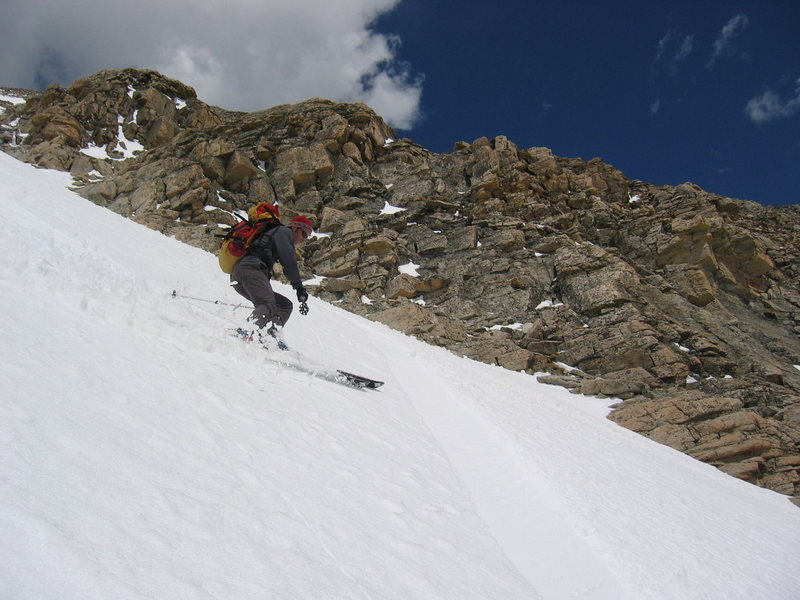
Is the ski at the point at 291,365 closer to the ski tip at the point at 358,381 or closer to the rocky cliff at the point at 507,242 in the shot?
the ski tip at the point at 358,381

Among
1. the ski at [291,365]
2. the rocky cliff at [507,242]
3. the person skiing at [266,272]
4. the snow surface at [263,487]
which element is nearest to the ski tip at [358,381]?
the ski at [291,365]

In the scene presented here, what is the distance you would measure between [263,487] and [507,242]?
131 feet

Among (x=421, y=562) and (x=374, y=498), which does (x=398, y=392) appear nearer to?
(x=374, y=498)

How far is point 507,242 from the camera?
41.1 metres

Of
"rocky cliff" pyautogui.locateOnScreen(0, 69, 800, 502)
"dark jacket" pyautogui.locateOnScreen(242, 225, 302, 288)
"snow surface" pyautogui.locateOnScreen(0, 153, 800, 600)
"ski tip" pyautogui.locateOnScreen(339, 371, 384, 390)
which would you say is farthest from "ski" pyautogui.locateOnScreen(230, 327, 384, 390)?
"rocky cliff" pyautogui.locateOnScreen(0, 69, 800, 502)

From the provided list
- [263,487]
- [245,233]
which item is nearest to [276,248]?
[245,233]

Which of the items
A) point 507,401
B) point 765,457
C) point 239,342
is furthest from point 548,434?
point 765,457

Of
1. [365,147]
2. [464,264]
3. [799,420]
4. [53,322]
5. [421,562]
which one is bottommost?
[421,562]

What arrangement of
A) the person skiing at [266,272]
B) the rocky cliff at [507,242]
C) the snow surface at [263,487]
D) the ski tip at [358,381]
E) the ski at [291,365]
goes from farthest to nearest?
the rocky cliff at [507,242], the ski tip at [358,381], the person skiing at [266,272], the ski at [291,365], the snow surface at [263,487]

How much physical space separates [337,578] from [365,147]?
2248 inches

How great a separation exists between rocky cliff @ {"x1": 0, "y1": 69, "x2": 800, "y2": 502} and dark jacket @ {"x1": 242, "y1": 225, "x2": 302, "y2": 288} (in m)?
7.19

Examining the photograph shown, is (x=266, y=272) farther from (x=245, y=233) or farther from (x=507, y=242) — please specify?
(x=507, y=242)

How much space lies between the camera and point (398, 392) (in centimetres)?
927

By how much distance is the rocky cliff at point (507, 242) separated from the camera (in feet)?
82.3
